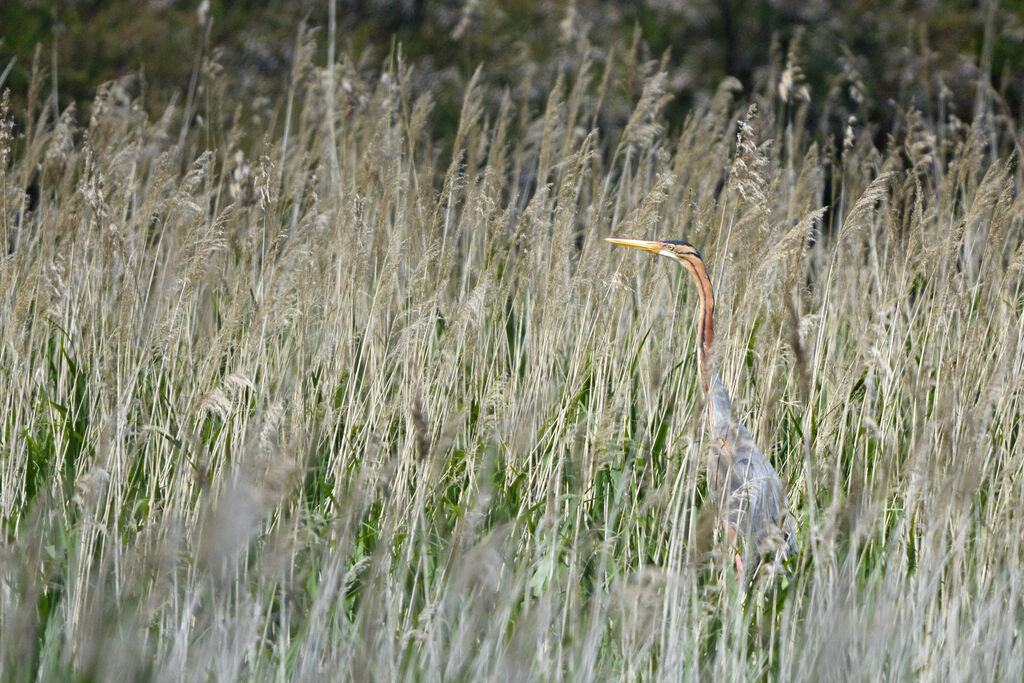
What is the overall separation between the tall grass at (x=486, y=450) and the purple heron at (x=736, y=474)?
0.06 m

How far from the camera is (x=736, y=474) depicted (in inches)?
83.8

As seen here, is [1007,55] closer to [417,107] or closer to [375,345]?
[417,107]

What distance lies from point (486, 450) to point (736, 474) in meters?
0.65

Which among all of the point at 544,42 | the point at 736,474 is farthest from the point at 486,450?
the point at 544,42

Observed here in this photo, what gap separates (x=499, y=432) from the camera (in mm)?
2484

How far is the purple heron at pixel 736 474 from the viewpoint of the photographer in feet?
6.12

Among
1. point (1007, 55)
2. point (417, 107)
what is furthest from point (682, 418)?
point (1007, 55)

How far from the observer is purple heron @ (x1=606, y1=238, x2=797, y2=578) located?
1.87m

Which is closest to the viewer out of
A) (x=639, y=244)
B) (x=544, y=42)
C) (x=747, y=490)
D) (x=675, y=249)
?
(x=747, y=490)

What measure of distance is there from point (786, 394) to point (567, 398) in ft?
2.31

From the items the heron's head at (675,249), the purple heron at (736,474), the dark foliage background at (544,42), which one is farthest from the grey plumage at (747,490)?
the dark foliage background at (544,42)

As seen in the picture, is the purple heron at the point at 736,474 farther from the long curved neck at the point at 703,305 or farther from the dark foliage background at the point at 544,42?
the dark foliage background at the point at 544,42

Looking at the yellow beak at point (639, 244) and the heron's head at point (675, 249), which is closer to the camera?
the yellow beak at point (639, 244)

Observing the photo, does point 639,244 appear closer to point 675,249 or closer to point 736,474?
point 675,249
